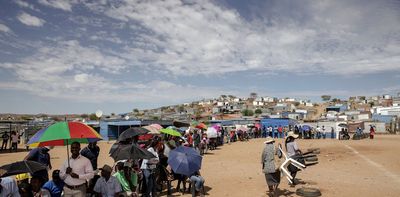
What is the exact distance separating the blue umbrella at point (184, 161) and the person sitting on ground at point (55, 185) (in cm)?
315

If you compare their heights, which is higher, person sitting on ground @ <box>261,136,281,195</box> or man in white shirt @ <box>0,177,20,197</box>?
man in white shirt @ <box>0,177,20,197</box>

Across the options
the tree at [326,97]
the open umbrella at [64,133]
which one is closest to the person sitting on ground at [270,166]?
the open umbrella at [64,133]

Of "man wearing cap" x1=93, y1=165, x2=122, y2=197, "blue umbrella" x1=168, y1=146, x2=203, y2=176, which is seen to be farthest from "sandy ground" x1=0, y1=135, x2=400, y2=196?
"man wearing cap" x1=93, y1=165, x2=122, y2=197

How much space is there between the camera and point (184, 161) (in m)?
8.41

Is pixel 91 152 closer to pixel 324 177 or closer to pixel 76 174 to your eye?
pixel 76 174

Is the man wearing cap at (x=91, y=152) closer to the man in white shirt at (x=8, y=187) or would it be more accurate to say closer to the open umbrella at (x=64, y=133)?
the open umbrella at (x=64, y=133)

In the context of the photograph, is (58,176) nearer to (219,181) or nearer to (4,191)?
(4,191)

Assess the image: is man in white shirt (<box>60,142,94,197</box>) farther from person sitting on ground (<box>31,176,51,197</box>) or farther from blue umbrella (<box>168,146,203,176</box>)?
blue umbrella (<box>168,146,203,176</box>)

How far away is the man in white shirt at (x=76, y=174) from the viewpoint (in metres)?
5.84

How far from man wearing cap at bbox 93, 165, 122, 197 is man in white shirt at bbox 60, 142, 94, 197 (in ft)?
0.70

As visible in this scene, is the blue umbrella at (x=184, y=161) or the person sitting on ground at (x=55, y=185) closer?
the person sitting on ground at (x=55, y=185)

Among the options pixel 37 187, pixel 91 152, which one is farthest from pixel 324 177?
pixel 37 187

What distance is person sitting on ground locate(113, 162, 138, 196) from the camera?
6697 millimetres

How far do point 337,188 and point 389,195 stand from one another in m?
1.50
